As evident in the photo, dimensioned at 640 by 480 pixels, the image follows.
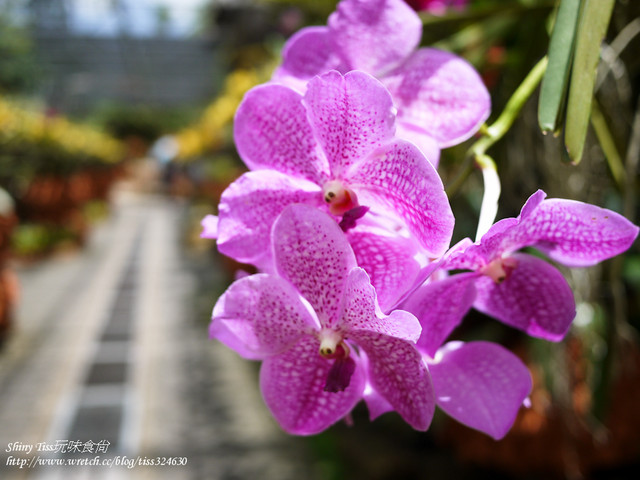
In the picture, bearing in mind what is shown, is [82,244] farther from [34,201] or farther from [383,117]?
[383,117]

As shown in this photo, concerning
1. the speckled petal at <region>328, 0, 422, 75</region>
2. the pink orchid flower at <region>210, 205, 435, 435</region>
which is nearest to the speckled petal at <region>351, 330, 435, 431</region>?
the pink orchid flower at <region>210, 205, 435, 435</region>

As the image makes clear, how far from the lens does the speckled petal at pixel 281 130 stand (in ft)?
0.59

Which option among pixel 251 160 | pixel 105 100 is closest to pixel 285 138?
pixel 251 160

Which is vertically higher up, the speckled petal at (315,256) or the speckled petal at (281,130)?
the speckled petal at (281,130)

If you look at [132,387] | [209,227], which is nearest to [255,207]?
[209,227]

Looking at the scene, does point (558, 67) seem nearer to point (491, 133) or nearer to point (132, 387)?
point (491, 133)

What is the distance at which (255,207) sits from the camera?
17 cm

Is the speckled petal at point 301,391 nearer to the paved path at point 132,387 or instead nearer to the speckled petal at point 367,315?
the speckled petal at point 367,315

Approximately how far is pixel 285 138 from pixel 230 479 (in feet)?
4.47

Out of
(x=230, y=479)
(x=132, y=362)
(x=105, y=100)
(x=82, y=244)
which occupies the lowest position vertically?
(x=105, y=100)

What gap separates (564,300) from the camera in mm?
190

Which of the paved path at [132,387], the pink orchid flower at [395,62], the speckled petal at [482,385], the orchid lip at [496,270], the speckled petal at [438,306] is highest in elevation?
the pink orchid flower at [395,62]

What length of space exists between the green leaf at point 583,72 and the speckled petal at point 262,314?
0.28ft

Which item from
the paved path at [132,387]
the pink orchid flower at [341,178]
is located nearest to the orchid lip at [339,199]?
the pink orchid flower at [341,178]
